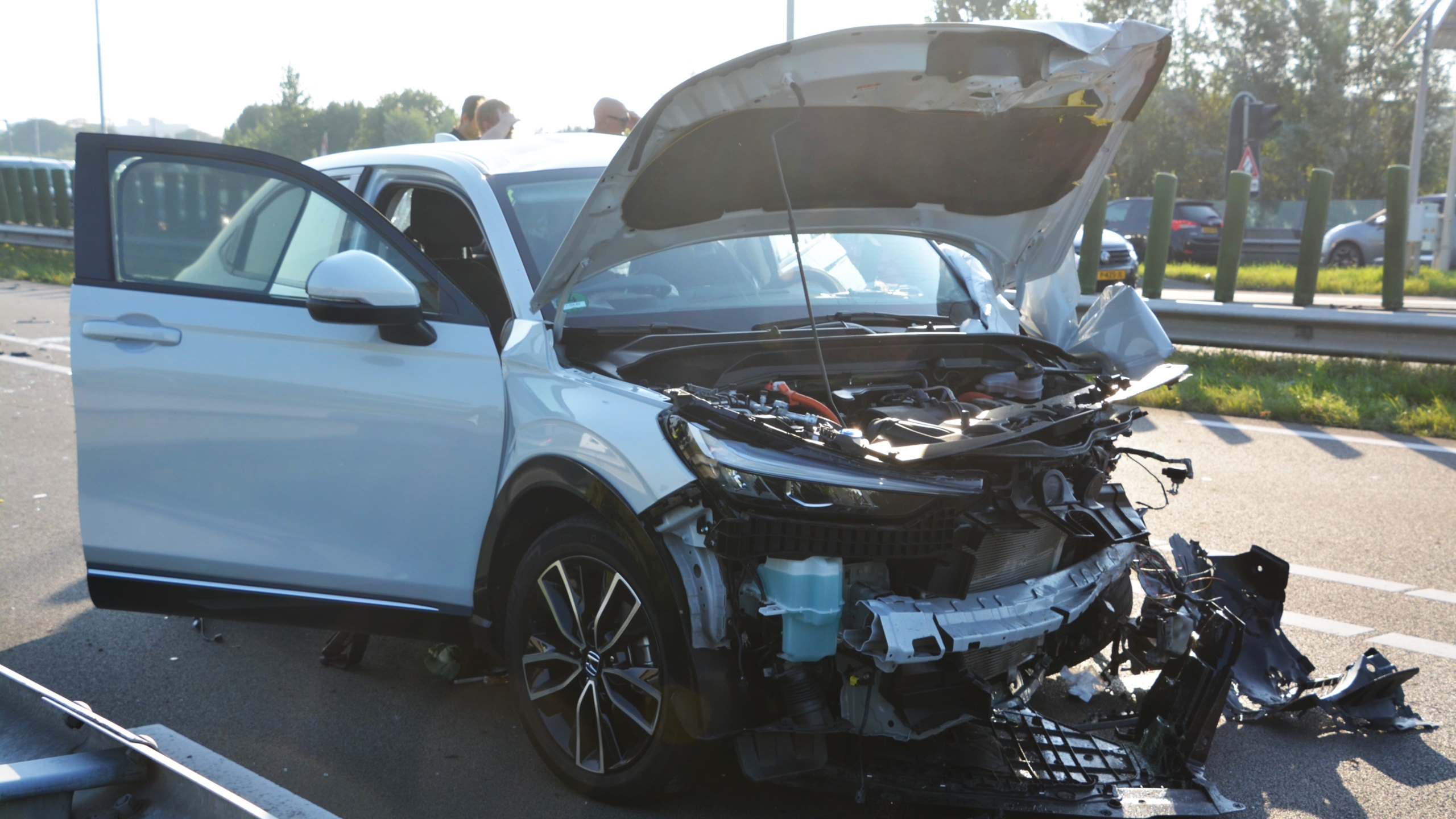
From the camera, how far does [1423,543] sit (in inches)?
210

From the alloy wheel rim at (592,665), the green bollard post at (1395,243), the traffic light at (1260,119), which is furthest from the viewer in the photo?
the traffic light at (1260,119)

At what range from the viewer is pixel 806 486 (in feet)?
8.77

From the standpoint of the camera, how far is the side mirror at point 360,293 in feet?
10.9

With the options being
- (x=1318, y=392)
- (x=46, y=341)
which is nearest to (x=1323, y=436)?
(x=1318, y=392)

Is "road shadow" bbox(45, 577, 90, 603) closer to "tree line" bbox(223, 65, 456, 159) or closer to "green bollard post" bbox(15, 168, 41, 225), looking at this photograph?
"green bollard post" bbox(15, 168, 41, 225)

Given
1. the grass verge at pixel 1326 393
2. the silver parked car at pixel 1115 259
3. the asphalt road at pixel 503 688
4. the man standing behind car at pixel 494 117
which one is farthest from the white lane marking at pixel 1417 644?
the silver parked car at pixel 1115 259

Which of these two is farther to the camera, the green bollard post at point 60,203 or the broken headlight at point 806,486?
the green bollard post at point 60,203

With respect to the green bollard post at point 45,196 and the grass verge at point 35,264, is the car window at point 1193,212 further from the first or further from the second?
the green bollard post at point 45,196

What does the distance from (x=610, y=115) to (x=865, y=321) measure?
4.38 metres

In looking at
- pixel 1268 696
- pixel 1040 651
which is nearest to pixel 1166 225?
pixel 1268 696

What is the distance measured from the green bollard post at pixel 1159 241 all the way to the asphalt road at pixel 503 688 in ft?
15.5

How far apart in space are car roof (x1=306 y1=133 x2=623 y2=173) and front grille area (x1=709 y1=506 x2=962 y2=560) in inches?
66.4

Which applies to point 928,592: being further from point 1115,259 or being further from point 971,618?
point 1115,259

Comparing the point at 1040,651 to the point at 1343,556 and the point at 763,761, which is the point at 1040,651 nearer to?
the point at 763,761
